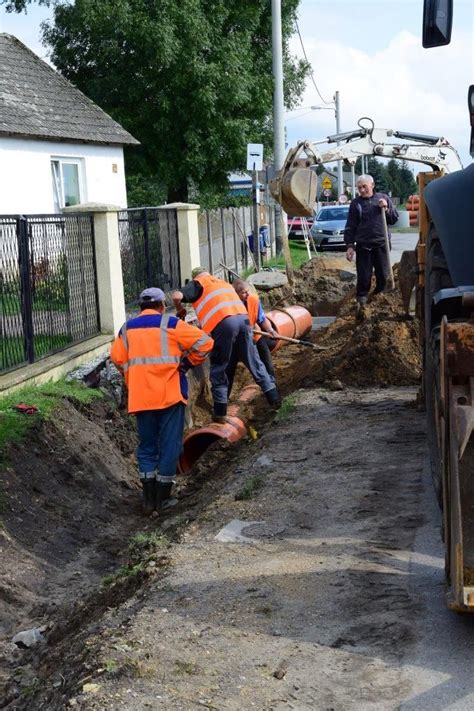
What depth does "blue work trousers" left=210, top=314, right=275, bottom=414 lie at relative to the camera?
37.1 ft

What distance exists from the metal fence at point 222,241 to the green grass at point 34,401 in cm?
952

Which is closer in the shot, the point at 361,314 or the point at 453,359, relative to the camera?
the point at 453,359

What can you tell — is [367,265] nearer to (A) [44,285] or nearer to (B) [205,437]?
(B) [205,437]

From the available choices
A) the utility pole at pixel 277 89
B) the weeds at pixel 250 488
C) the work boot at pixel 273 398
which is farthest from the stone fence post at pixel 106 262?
the utility pole at pixel 277 89

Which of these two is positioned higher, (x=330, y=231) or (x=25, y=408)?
(x=25, y=408)

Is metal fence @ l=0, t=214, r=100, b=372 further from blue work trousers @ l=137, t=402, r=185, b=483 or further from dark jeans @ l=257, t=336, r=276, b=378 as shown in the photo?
dark jeans @ l=257, t=336, r=276, b=378

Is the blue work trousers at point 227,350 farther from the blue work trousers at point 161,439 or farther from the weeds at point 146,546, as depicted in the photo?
the weeds at point 146,546

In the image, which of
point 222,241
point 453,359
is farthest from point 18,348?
point 222,241

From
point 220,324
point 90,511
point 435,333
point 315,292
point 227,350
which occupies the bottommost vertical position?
point 90,511

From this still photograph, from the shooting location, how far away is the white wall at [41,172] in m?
20.2

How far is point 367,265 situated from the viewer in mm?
14555

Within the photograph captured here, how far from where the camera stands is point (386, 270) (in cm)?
1474

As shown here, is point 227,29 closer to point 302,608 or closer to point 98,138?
point 98,138

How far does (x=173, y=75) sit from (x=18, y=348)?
1732 centimetres
